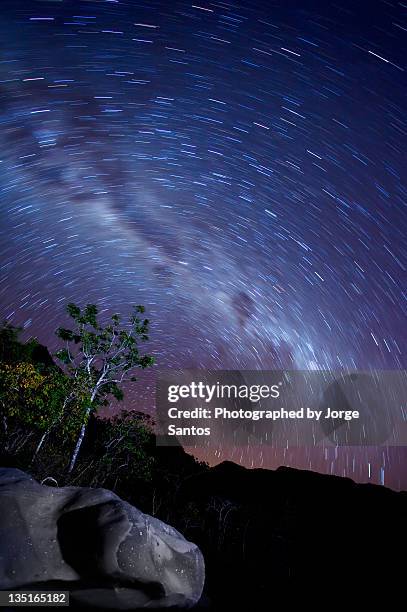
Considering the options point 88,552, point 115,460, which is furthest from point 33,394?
point 88,552

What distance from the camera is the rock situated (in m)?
6.51

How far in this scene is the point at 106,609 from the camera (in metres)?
6.62

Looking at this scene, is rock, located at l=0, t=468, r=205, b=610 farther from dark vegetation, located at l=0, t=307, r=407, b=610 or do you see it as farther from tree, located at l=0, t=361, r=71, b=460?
tree, located at l=0, t=361, r=71, b=460

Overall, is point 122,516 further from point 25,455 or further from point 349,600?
point 349,600

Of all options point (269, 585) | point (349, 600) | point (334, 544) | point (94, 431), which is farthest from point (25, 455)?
point (334, 544)

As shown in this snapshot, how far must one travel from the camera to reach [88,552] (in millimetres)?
6695

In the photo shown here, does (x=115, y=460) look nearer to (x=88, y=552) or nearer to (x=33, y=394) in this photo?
(x=33, y=394)

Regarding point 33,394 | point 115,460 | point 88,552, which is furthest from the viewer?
point 115,460

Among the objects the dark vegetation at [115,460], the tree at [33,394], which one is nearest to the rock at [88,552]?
the dark vegetation at [115,460]

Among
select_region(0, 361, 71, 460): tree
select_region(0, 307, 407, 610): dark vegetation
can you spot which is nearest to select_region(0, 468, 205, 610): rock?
select_region(0, 307, 407, 610): dark vegetation

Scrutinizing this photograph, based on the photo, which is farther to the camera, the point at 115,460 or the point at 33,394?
the point at 115,460

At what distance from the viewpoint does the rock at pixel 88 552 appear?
21.4 ft

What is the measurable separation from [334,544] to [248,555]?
106 ft

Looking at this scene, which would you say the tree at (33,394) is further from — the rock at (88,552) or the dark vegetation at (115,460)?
the rock at (88,552)
